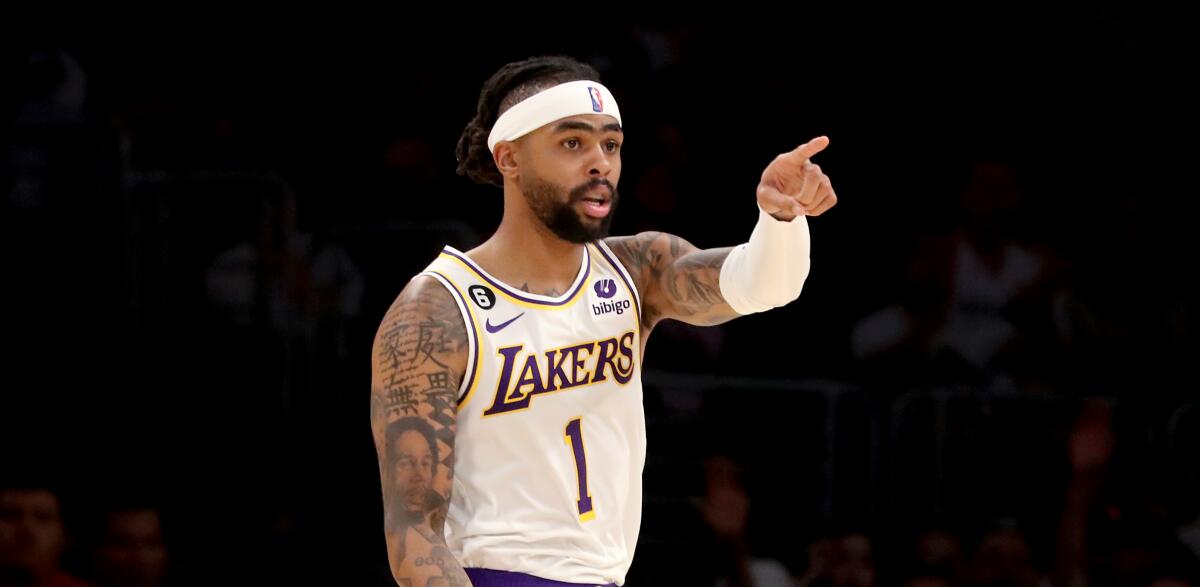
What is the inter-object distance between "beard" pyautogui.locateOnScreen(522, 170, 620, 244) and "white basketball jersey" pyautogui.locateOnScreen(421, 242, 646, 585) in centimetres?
13

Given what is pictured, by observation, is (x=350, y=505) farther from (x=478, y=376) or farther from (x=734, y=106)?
(x=478, y=376)

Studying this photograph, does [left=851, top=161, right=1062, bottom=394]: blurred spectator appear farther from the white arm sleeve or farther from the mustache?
the mustache

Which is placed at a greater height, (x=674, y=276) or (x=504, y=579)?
(x=674, y=276)

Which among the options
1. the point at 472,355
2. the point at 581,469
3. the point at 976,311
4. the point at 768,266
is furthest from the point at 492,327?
the point at 976,311

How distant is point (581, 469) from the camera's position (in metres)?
3.29

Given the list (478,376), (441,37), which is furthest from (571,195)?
(441,37)

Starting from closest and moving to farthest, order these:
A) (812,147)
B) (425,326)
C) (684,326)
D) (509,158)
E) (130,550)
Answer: (812,147) < (425,326) < (509,158) < (130,550) < (684,326)

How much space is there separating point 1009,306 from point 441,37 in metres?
2.76

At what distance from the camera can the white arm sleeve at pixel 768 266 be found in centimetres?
324

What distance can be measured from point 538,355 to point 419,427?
308 millimetres

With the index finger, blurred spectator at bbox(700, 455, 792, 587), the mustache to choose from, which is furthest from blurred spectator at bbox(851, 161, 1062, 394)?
the index finger

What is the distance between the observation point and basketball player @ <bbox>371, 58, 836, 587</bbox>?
3148mm

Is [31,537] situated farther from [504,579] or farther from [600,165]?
[600,165]

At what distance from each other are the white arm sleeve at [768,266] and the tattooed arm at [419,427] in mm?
614
